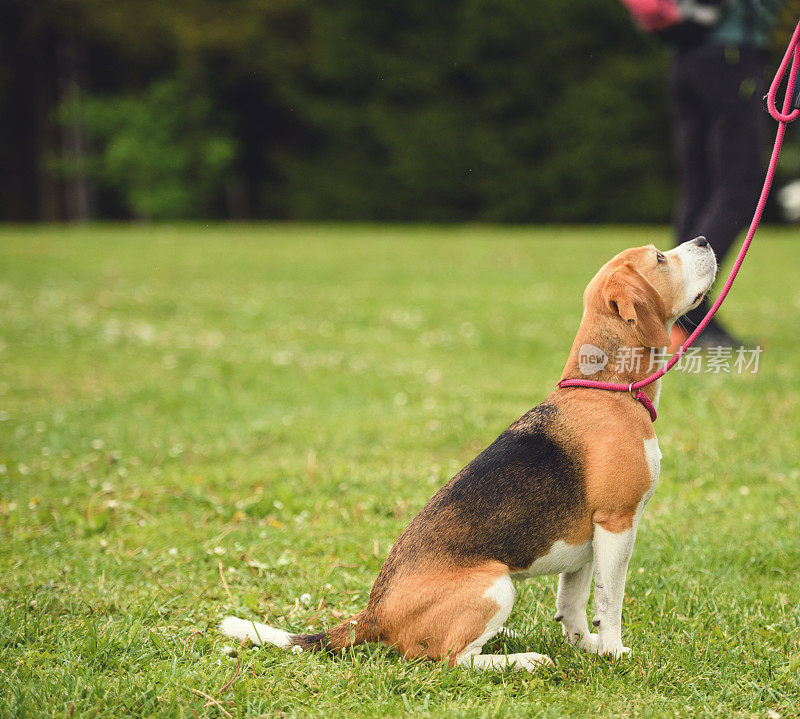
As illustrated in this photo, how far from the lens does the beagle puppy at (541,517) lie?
9.19 feet

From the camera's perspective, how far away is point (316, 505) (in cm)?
452

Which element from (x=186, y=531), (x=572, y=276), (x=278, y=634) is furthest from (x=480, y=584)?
(x=572, y=276)

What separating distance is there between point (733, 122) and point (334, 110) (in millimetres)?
33264

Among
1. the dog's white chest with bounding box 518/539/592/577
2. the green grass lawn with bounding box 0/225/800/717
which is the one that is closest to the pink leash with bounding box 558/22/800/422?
the dog's white chest with bounding box 518/539/592/577

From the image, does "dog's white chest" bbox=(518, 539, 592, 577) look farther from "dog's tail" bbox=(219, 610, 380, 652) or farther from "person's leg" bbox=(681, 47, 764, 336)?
"person's leg" bbox=(681, 47, 764, 336)

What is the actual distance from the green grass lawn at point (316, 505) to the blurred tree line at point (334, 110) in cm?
2463

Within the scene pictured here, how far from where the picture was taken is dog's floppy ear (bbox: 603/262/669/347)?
287cm

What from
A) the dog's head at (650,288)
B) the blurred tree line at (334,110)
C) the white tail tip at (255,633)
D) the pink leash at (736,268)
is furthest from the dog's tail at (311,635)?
the blurred tree line at (334,110)

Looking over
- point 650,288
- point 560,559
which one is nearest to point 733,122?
point 650,288

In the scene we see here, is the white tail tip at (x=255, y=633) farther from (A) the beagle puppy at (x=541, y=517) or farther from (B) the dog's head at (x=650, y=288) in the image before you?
Result: (B) the dog's head at (x=650, y=288)

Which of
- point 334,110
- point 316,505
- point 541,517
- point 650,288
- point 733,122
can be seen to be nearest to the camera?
point 541,517

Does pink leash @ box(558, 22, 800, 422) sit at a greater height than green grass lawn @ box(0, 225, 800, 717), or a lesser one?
greater

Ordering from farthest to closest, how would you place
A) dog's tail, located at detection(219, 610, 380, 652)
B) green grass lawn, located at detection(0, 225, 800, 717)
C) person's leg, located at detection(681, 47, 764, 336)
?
1. person's leg, located at detection(681, 47, 764, 336)
2. dog's tail, located at detection(219, 610, 380, 652)
3. green grass lawn, located at detection(0, 225, 800, 717)

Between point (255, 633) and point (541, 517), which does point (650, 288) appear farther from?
point (255, 633)
